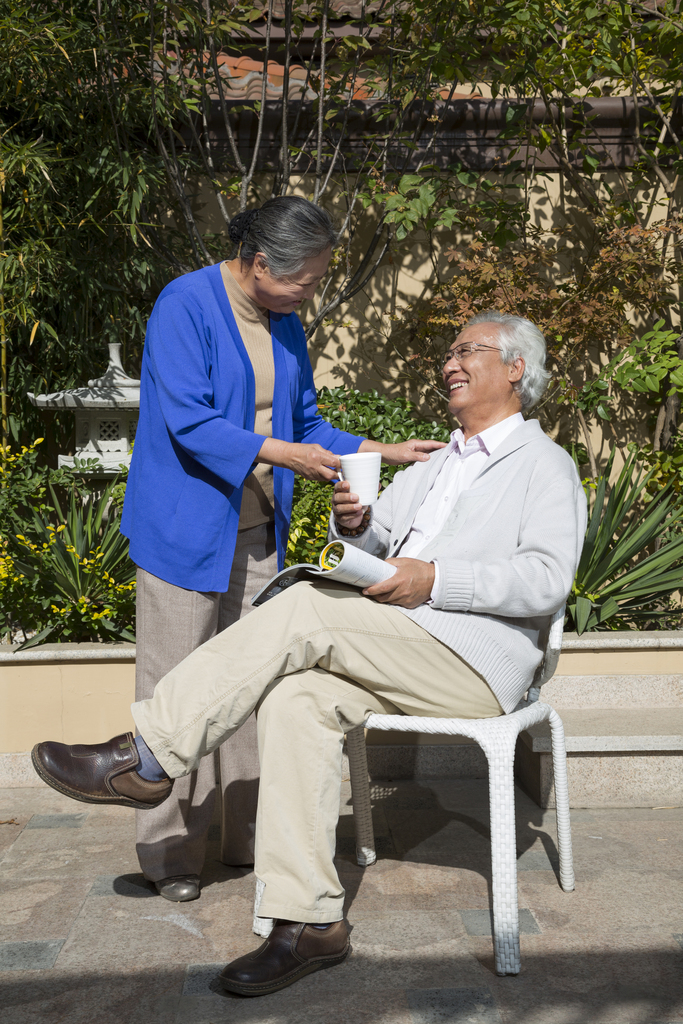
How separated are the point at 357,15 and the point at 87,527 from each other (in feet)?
11.7

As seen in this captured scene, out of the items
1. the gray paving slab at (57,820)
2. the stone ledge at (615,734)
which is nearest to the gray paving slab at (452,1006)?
the stone ledge at (615,734)

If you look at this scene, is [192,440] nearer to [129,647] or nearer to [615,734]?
[129,647]

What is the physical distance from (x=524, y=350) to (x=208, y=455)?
977mm

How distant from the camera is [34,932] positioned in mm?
2270

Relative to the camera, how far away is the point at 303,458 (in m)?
2.26

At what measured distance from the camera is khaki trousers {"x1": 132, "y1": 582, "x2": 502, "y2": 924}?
2061mm

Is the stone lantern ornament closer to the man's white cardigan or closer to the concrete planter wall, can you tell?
the concrete planter wall

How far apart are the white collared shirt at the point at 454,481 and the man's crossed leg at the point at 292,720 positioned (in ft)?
1.26

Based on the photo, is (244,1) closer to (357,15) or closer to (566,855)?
(357,15)

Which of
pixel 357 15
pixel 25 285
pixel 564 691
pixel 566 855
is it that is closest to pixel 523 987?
pixel 566 855

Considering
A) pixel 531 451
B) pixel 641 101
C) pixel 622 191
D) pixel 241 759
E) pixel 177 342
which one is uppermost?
pixel 641 101

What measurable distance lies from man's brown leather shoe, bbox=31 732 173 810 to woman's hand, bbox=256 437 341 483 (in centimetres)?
80

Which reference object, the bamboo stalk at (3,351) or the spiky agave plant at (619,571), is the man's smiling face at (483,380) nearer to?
the spiky agave plant at (619,571)

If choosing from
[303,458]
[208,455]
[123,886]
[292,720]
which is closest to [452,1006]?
[292,720]
